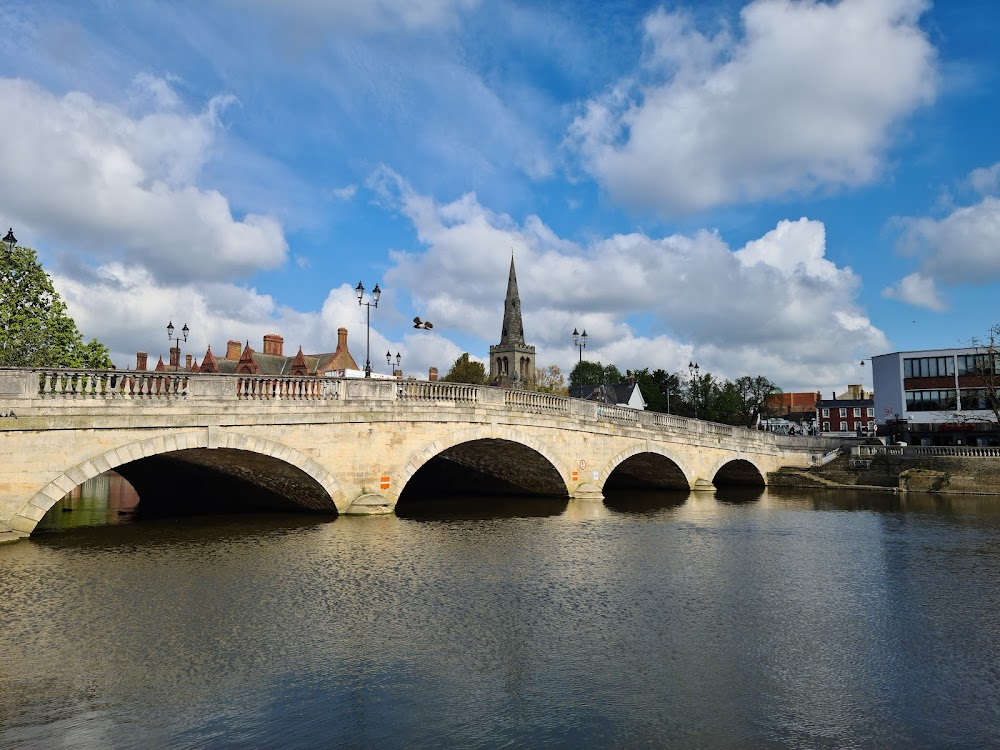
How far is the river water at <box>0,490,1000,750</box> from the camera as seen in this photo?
24.2 ft

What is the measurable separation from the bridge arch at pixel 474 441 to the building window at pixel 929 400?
4038cm

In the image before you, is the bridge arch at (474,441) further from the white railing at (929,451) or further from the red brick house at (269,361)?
the red brick house at (269,361)

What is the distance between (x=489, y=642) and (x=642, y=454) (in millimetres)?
25822

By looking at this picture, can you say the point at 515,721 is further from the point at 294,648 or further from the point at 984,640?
the point at 984,640

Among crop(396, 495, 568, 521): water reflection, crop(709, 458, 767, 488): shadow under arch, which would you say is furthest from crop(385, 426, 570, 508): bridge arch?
crop(709, 458, 767, 488): shadow under arch

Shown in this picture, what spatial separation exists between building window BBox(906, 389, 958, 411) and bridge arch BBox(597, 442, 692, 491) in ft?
98.8

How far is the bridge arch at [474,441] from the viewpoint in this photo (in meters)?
22.6

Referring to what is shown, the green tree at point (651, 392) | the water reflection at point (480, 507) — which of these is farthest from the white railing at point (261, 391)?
the green tree at point (651, 392)

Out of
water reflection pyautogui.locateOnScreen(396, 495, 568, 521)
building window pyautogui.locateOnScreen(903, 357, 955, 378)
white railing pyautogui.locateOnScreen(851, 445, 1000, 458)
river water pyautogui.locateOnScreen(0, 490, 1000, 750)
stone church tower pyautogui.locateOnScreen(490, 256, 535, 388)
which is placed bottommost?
river water pyautogui.locateOnScreen(0, 490, 1000, 750)

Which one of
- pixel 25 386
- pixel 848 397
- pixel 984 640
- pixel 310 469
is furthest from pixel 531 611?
pixel 848 397

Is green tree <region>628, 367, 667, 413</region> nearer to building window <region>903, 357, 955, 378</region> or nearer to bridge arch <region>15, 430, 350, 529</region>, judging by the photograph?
building window <region>903, 357, 955, 378</region>

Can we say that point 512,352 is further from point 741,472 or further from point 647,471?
point 647,471

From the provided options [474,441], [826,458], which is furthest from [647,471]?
[826,458]

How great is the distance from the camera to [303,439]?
20375mm
